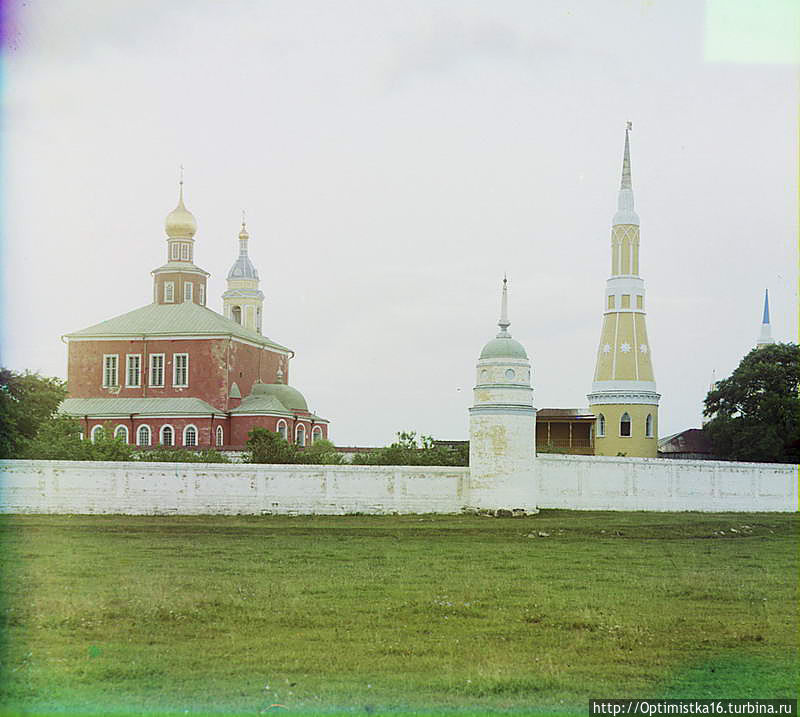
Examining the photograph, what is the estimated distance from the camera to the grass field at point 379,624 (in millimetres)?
8711

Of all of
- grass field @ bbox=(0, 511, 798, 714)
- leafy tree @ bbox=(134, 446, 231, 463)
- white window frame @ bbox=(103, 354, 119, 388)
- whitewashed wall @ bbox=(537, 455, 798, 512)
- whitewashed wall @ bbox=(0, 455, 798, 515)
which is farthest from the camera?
white window frame @ bbox=(103, 354, 119, 388)

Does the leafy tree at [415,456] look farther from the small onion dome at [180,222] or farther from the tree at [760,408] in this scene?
the small onion dome at [180,222]

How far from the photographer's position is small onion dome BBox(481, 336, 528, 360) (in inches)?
1080

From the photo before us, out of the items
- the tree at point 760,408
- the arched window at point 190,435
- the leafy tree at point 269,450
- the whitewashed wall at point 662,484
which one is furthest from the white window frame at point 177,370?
the tree at point 760,408

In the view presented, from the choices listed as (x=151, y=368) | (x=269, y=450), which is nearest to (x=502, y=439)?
(x=269, y=450)

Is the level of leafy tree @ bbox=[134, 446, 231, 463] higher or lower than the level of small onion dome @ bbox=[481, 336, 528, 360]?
lower

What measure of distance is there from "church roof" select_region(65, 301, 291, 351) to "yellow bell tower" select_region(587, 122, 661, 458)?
15469 millimetres

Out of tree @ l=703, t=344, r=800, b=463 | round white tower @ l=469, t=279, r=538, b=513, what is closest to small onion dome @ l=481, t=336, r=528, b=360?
round white tower @ l=469, t=279, r=538, b=513

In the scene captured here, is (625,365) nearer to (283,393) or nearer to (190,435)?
(283,393)

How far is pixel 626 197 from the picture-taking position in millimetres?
47688

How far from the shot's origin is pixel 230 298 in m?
60.2

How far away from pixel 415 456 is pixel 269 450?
176 inches

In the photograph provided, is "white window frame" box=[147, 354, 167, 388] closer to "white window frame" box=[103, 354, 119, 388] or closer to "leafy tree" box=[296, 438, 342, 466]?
"white window frame" box=[103, 354, 119, 388]

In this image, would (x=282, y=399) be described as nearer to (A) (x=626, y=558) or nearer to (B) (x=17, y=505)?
(B) (x=17, y=505)
